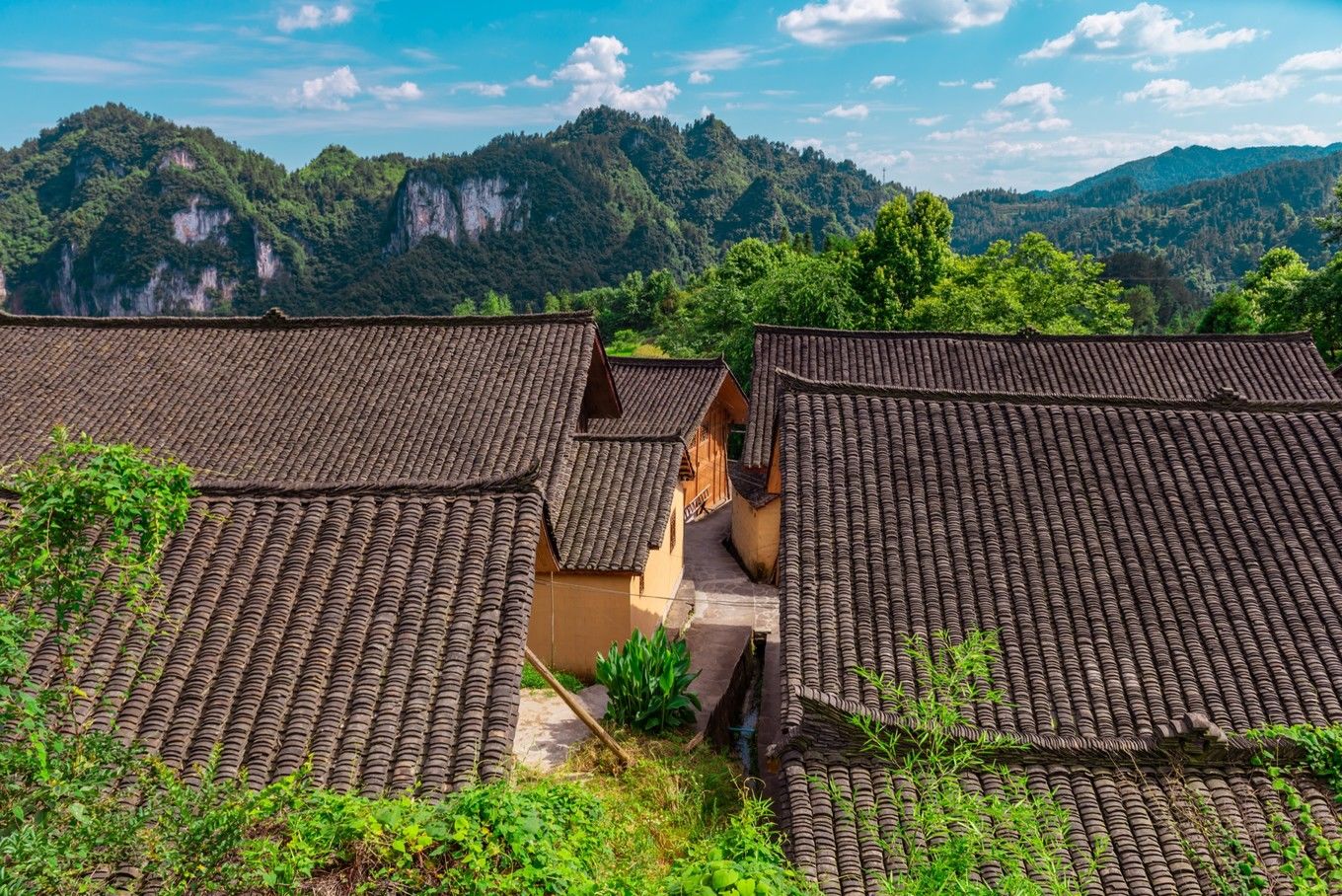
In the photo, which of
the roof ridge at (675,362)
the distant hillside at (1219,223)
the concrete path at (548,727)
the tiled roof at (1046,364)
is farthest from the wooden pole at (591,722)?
the distant hillside at (1219,223)

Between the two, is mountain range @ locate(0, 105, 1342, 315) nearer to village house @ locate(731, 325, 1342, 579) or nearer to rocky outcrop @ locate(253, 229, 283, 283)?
rocky outcrop @ locate(253, 229, 283, 283)

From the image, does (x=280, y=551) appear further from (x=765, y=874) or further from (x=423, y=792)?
(x=765, y=874)

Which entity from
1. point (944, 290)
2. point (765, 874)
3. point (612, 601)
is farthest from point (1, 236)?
point (765, 874)

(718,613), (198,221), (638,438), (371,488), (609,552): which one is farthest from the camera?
(198,221)

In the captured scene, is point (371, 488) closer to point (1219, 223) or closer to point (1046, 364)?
point (1046, 364)

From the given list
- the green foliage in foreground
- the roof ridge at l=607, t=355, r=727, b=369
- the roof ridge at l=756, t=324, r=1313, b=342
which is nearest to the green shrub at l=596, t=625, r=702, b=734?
the green foliage in foreground

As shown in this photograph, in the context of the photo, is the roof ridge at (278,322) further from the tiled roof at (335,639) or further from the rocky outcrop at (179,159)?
the rocky outcrop at (179,159)

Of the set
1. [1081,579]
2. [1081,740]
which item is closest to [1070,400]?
[1081,579]

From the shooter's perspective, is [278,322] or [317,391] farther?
[278,322]
